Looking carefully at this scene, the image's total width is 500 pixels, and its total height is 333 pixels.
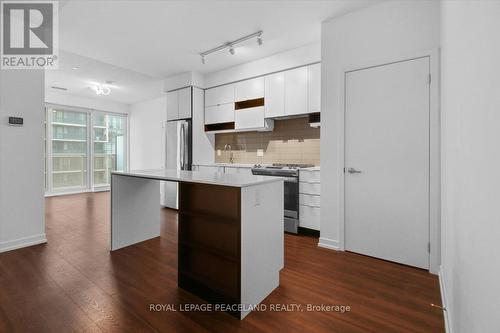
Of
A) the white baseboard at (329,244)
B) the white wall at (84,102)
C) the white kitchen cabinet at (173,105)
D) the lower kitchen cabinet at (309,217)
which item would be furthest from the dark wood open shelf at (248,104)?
the white wall at (84,102)

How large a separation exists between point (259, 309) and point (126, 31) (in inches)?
148

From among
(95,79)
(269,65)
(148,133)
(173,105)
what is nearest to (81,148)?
(148,133)

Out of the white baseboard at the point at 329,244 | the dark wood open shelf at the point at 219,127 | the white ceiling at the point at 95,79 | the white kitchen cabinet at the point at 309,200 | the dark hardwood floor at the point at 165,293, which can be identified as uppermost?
the white ceiling at the point at 95,79

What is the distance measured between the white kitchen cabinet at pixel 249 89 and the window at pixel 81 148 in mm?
5356

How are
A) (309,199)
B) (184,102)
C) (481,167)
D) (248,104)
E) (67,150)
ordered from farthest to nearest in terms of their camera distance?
(67,150), (184,102), (248,104), (309,199), (481,167)

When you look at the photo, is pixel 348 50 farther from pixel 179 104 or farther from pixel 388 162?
pixel 179 104

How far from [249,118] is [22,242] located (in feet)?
11.9

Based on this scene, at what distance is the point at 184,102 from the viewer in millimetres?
5207

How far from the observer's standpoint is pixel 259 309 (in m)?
1.87

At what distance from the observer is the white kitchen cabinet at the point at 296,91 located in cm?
380

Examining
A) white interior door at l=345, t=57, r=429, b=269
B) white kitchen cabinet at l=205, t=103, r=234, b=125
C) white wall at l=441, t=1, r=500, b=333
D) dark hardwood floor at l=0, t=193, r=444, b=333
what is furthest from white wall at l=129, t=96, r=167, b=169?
white wall at l=441, t=1, r=500, b=333

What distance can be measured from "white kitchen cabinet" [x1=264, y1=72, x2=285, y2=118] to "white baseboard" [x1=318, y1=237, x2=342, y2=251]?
2.03 meters

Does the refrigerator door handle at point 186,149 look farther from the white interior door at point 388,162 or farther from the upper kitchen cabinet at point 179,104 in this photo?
the white interior door at point 388,162

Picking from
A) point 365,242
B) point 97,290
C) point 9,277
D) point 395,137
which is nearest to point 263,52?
point 395,137
